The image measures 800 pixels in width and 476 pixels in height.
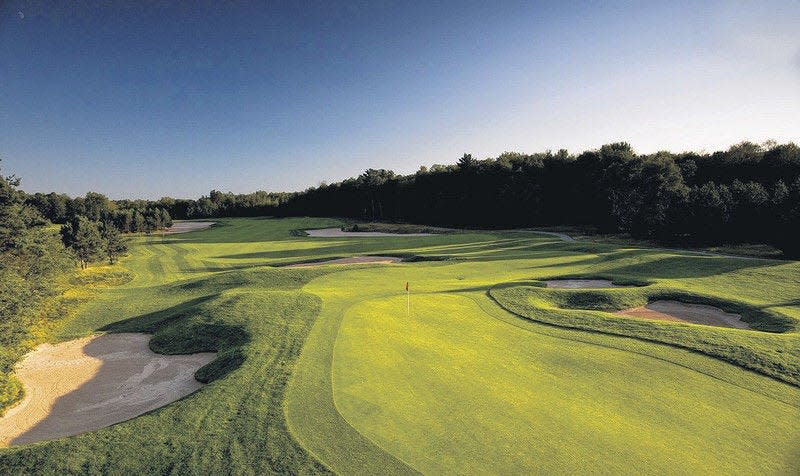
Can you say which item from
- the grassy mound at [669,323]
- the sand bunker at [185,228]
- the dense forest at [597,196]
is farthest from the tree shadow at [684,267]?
the sand bunker at [185,228]

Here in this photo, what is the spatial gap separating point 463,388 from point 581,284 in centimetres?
1794

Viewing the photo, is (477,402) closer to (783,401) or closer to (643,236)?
→ (783,401)

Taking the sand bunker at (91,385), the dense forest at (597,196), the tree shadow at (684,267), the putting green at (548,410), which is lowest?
the sand bunker at (91,385)

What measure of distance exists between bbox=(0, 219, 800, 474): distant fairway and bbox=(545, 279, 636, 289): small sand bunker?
282cm

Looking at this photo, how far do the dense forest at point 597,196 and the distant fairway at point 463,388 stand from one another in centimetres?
2403

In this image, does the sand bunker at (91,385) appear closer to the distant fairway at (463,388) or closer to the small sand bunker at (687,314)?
the distant fairway at (463,388)

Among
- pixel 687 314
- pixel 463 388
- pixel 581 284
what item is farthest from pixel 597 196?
pixel 463 388

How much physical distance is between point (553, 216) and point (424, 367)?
7079 centimetres

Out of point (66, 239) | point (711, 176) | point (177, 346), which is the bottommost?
point (177, 346)

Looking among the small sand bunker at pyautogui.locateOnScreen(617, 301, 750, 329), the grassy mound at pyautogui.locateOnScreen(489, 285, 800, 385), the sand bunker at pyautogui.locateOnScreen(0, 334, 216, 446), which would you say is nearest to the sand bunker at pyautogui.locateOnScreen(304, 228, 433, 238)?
the grassy mound at pyautogui.locateOnScreen(489, 285, 800, 385)

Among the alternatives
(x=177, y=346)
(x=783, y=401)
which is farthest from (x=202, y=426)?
(x=783, y=401)

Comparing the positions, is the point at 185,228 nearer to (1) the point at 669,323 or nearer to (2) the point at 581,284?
(2) the point at 581,284

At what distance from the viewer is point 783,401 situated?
8977 millimetres

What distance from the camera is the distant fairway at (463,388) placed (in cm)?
741
